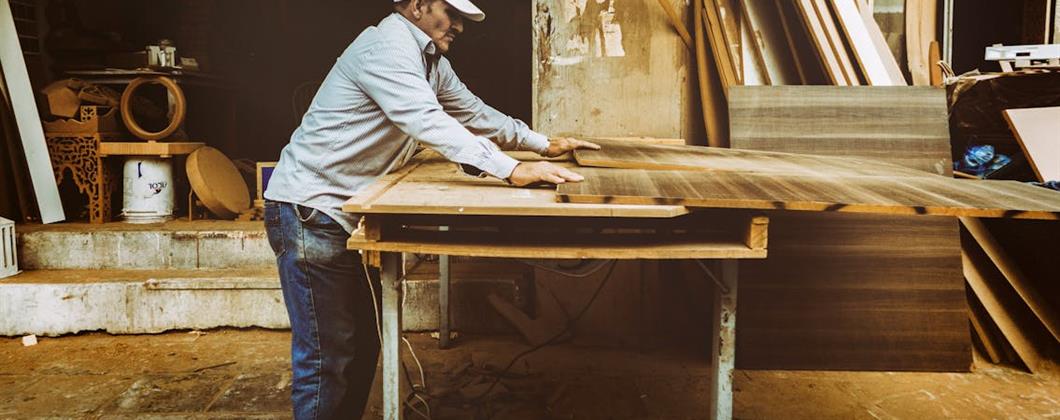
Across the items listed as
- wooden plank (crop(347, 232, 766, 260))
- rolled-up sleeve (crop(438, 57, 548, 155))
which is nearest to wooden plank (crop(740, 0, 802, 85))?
rolled-up sleeve (crop(438, 57, 548, 155))

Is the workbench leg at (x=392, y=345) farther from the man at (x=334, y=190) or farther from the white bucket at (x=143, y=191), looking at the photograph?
the white bucket at (x=143, y=191)

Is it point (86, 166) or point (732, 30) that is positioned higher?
point (732, 30)

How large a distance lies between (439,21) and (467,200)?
754mm

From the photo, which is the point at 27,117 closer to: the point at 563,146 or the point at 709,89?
the point at 563,146

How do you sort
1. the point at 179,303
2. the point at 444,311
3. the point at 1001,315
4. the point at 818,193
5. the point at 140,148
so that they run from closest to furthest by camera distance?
1. the point at 818,193
2. the point at 1001,315
3. the point at 444,311
4. the point at 179,303
5. the point at 140,148

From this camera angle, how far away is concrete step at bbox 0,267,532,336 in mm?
4137

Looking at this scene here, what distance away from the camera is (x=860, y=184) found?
2.04 meters

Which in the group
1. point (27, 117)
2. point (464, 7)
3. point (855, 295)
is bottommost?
point (855, 295)

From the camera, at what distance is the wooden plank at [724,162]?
238 cm

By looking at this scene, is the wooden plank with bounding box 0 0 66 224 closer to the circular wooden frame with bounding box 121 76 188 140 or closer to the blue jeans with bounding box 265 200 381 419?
the circular wooden frame with bounding box 121 76 188 140

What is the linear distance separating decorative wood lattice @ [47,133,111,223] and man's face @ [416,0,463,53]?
131 inches

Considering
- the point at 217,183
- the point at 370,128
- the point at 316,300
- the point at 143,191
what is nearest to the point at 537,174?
the point at 370,128

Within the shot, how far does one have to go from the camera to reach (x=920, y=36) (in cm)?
416

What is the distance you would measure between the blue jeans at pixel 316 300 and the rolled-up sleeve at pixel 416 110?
43 cm
